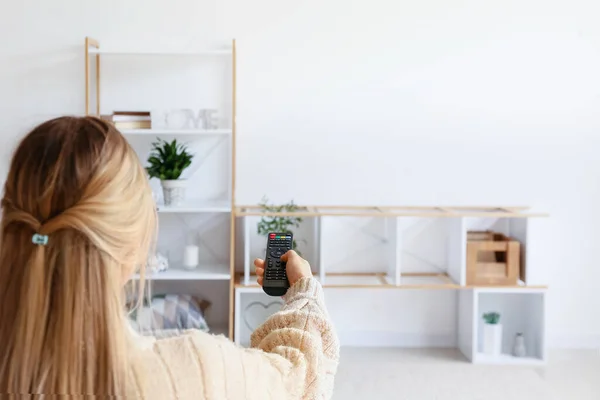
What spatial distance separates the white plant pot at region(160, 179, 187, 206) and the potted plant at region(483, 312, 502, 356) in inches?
57.3

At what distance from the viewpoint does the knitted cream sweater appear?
0.96 meters

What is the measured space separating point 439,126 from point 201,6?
120 cm

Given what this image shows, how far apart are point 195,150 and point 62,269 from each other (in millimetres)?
2816

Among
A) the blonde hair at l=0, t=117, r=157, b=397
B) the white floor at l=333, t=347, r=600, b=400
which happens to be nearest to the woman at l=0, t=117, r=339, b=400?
the blonde hair at l=0, t=117, r=157, b=397

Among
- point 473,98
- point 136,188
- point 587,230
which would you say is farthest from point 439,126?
point 136,188

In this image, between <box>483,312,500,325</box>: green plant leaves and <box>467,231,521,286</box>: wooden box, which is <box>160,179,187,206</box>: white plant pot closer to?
<box>467,231,521,286</box>: wooden box

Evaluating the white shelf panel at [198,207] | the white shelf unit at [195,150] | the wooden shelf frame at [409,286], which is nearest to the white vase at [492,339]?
the wooden shelf frame at [409,286]

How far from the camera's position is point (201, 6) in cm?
359

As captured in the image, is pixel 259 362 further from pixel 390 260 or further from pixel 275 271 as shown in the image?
pixel 390 260

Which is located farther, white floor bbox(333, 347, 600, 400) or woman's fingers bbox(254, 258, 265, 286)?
white floor bbox(333, 347, 600, 400)

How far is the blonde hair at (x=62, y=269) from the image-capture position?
86cm

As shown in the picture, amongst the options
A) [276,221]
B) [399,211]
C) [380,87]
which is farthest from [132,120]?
[399,211]

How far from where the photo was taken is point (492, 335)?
11.5 feet

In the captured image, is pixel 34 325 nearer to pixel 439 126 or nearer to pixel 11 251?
pixel 11 251
